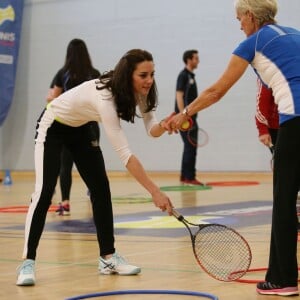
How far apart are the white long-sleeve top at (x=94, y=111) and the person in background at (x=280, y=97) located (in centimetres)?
69

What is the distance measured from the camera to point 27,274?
4941 millimetres

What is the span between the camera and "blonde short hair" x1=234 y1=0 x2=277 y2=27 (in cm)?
446

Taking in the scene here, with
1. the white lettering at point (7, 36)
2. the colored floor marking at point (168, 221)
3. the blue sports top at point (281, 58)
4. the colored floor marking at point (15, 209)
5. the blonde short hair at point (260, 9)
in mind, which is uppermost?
the white lettering at point (7, 36)

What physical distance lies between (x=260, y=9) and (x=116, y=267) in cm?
197

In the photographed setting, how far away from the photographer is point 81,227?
7961 millimetres

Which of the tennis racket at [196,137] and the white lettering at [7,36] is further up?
the white lettering at [7,36]

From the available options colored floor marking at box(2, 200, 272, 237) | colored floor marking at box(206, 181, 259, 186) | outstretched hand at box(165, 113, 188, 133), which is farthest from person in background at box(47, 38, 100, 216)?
colored floor marking at box(206, 181, 259, 186)

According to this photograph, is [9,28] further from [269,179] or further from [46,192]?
[46,192]

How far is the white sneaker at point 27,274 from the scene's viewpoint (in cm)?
489

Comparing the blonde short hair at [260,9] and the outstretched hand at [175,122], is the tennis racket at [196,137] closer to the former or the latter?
the outstretched hand at [175,122]

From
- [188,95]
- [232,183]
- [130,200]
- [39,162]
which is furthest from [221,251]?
[232,183]

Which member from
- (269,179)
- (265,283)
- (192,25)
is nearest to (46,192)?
(265,283)

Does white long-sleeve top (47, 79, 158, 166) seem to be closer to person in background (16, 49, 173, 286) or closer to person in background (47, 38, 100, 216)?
person in background (16, 49, 173, 286)

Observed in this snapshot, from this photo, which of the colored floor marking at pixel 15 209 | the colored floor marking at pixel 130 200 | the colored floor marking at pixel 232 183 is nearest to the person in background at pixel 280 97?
the colored floor marking at pixel 15 209
